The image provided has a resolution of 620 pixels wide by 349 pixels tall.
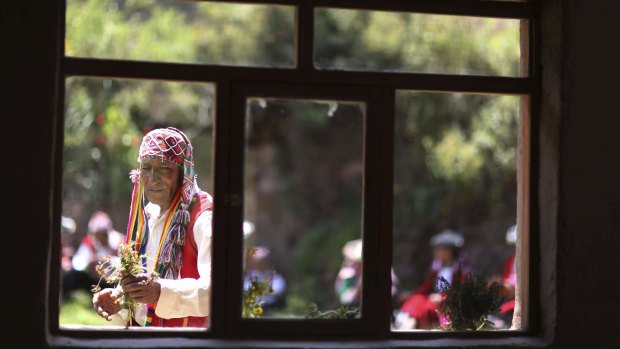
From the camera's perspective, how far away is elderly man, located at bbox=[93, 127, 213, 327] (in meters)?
4.30

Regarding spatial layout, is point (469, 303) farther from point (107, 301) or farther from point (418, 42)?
point (418, 42)

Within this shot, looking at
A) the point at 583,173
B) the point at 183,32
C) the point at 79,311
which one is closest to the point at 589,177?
the point at 583,173

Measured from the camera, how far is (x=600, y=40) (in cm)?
422

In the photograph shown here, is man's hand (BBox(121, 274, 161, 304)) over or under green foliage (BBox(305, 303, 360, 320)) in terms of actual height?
over

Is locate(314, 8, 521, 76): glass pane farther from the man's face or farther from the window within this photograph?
the man's face

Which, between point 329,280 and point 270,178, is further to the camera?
point 270,178

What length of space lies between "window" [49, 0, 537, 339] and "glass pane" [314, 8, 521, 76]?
3cm

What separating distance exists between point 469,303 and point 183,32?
11.9 meters

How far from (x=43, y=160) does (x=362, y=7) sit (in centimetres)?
143

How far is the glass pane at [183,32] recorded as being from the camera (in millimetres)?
12414

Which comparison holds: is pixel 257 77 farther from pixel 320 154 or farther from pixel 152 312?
pixel 320 154

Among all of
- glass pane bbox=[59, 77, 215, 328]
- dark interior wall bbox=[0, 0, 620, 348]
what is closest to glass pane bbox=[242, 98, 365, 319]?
glass pane bbox=[59, 77, 215, 328]

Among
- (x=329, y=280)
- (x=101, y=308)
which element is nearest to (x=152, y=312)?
(x=101, y=308)

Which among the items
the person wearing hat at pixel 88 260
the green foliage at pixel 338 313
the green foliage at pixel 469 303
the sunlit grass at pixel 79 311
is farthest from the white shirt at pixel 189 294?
the person wearing hat at pixel 88 260
